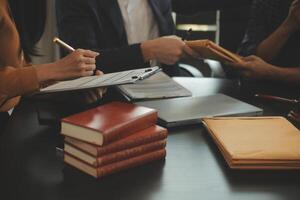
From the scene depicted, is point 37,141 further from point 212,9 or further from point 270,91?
point 212,9

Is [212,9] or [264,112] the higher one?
[212,9]

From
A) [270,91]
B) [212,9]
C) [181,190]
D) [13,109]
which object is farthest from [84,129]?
[212,9]

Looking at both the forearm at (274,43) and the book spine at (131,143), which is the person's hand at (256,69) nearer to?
the forearm at (274,43)

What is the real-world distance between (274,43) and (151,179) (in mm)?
1162

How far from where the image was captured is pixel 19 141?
0.95 metres

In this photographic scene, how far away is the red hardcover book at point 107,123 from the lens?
718 millimetres

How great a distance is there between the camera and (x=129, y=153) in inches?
29.9

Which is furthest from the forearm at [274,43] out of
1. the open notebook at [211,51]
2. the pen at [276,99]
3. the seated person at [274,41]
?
the pen at [276,99]

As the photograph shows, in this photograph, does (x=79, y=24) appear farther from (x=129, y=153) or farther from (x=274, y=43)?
(x=129, y=153)

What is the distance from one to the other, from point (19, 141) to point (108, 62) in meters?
0.60

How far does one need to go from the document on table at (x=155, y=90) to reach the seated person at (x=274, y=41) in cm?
28

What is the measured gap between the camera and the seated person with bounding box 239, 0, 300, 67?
1.70 metres

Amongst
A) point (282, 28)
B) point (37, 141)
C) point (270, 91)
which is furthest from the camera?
point (282, 28)

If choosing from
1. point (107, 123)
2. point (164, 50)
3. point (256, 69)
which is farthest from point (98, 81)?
point (256, 69)
